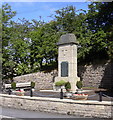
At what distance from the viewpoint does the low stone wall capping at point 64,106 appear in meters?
10.4

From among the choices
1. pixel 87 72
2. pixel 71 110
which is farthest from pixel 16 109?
pixel 87 72

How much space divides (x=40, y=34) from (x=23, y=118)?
1833 cm

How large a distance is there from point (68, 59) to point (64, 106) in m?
8.38

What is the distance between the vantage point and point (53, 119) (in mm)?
10312

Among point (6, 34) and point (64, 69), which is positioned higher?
point (6, 34)

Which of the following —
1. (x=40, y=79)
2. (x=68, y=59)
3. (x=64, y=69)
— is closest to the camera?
(x=68, y=59)

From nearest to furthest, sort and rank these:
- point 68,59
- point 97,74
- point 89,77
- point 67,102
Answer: point 67,102 < point 68,59 < point 97,74 < point 89,77

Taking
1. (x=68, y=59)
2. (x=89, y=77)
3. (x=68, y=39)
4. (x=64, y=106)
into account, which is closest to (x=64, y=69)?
(x=68, y=59)

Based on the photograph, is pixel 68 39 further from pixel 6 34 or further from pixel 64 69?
pixel 6 34

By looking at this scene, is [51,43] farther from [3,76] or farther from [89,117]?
[89,117]

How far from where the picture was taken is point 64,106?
1166cm

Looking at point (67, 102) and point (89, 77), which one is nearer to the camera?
point (67, 102)

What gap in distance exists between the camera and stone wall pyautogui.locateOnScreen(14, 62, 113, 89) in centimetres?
2370

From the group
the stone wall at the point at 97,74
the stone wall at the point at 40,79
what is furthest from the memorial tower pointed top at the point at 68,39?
the stone wall at the point at 40,79
